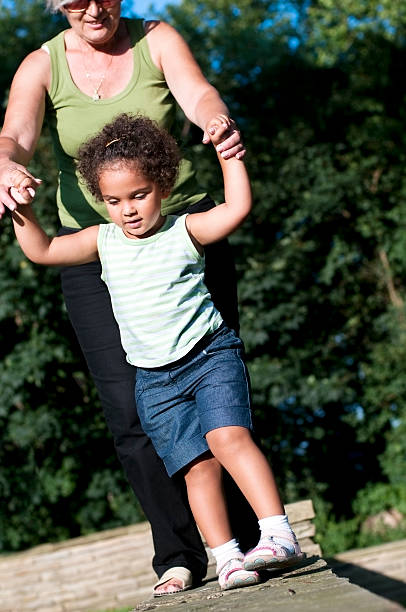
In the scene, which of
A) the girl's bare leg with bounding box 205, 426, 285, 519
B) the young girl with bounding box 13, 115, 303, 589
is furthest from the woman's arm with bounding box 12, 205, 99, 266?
the girl's bare leg with bounding box 205, 426, 285, 519

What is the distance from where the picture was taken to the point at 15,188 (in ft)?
8.47

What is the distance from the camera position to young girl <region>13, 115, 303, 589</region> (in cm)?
267

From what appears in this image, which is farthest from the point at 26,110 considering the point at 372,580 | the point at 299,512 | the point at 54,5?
the point at 372,580

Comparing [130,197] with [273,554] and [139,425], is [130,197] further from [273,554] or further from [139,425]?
[273,554]

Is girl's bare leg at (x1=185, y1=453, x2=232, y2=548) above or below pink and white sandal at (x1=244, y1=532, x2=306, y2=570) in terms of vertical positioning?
above

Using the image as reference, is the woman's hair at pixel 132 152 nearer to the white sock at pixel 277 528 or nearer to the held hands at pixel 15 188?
the held hands at pixel 15 188

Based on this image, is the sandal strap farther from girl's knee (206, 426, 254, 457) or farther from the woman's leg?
girl's knee (206, 426, 254, 457)

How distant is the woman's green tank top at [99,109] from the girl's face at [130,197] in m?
0.22

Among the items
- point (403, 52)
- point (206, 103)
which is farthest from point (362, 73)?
point (206, 103)

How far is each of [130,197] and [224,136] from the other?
1.12ft

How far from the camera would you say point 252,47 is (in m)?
8.98

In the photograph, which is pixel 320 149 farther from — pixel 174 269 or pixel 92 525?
pixel 174 269

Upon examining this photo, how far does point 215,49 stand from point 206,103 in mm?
6298

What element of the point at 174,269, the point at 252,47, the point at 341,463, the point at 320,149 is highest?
the point at 252,47
